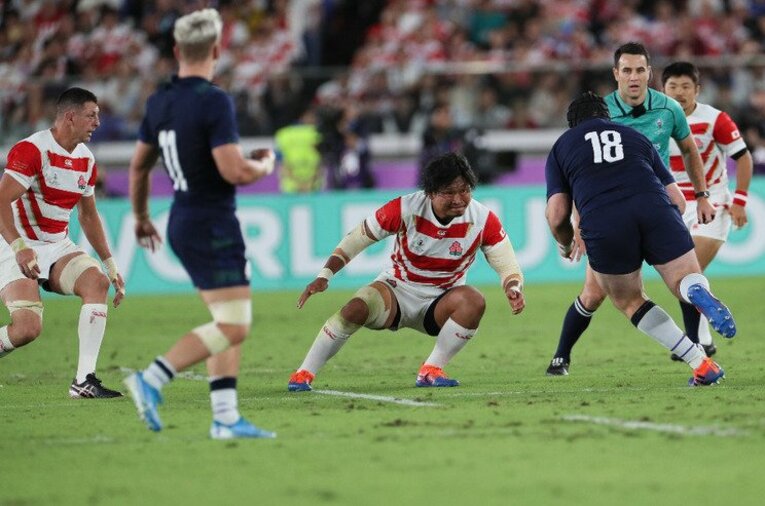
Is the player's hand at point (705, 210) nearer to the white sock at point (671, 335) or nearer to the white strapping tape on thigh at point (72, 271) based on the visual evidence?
the white sock at point (671, 335)

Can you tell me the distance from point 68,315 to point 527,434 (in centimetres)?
1115

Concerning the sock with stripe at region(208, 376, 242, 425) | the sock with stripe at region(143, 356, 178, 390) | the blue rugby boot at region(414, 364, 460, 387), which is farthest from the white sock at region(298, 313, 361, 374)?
the sock with stripe at region(143, 356, 178, 390)

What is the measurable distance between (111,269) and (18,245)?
0.97 meters

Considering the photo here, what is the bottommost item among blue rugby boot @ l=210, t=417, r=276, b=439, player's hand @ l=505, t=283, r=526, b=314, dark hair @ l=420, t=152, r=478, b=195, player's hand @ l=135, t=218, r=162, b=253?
blue rugby boot @ l=210, t=417, r=276, b=439

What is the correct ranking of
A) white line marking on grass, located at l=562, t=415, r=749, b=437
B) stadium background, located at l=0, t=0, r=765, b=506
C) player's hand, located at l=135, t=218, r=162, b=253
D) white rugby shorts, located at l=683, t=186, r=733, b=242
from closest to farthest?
stadium background, located at l=0, t=0, r=765, b=506 < white line marking on grass, located at l=562, t=415, r=749, b=437 < player's hand, located at l=135, t=218, r=162, b=253 < white rugby shorts, located at l=683, t=186, r=733, b=242

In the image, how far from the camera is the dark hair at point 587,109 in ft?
29.2

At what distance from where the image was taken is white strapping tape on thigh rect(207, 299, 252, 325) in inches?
272

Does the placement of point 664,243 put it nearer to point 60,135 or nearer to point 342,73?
point 60,135

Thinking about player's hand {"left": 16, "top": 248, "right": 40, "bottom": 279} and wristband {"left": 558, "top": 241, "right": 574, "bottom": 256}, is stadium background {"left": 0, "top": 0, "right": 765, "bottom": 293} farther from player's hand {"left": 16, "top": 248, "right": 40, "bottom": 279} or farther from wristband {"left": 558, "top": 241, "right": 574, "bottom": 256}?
player's hand {"left": 16, "top": 248, "right": 40, "bottom": 279}

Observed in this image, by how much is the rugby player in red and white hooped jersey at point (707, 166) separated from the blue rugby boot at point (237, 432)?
4988 millimetres

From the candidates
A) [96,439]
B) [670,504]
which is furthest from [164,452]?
[670,504]

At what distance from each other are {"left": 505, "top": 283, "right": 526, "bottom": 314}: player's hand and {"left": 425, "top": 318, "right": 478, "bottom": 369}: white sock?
0.54 m

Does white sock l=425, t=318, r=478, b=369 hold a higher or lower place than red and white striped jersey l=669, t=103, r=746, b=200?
lower

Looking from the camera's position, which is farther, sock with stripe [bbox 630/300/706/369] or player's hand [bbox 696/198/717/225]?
player's hand [bbox 696/198/717/225]
